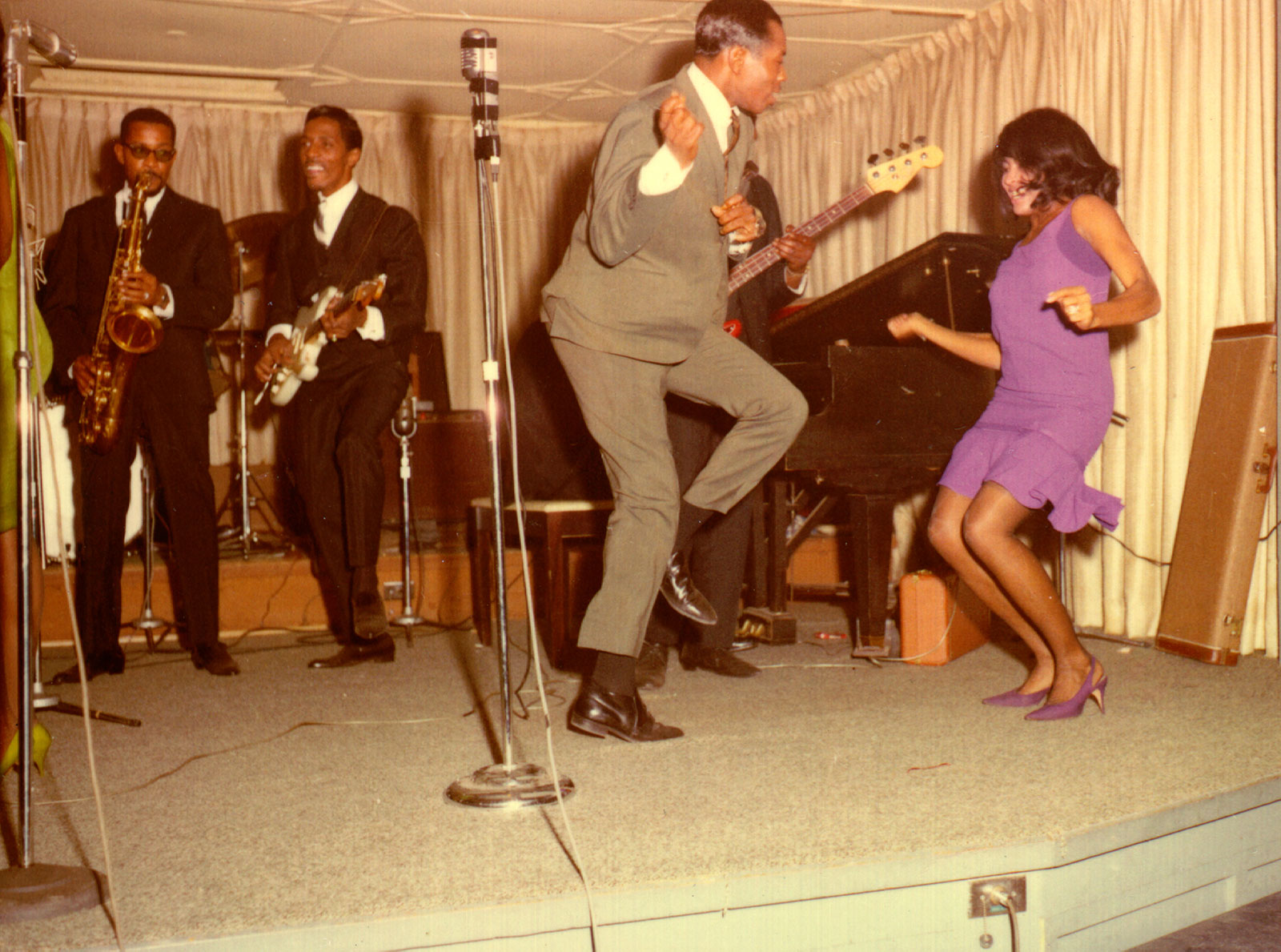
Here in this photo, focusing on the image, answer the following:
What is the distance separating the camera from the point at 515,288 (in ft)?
24.0

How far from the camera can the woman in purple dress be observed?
284 centimetres

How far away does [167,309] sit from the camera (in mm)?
3600

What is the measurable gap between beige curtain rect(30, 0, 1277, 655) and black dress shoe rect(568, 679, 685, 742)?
7.93ft

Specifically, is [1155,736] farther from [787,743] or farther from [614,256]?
[614,256]

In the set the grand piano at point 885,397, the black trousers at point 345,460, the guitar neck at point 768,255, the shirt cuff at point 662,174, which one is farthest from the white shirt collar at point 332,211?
the shirt cuff at point 662,174

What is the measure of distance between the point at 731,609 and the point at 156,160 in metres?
2.38

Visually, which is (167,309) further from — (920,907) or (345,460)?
(920,907)

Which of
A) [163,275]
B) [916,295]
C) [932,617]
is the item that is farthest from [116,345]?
[932,617]

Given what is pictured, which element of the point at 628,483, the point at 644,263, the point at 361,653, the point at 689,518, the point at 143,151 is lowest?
the point at 361,653

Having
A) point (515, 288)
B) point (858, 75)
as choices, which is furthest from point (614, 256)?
point (515, 288)

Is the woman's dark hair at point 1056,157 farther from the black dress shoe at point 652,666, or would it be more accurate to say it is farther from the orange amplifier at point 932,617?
the black dress shoe at point 652,666

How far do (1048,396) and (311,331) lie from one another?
2405mm

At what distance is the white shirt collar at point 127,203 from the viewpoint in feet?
12.4

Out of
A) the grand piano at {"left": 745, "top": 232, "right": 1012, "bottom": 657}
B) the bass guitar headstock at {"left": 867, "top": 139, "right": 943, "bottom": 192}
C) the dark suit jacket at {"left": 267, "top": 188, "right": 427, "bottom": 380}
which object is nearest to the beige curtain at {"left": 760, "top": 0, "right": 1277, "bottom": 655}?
the grand piano at {"left": 745, "top": 232, "right": 1012, "bottom": 657}
